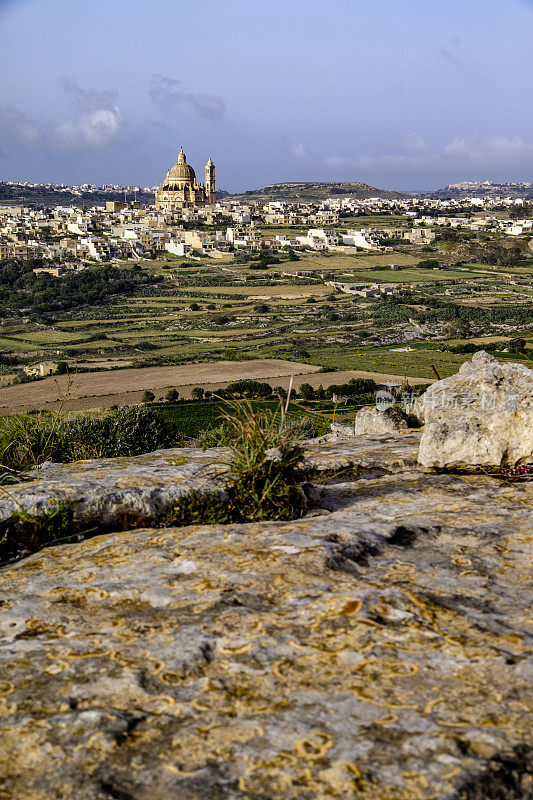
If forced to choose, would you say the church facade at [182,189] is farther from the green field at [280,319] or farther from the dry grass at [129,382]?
the dry grass at [129,382]

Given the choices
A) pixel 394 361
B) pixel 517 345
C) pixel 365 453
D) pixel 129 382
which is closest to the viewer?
pixel 365 453

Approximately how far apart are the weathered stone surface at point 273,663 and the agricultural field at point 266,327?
1598 inches

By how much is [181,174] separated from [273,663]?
18279 centimetres

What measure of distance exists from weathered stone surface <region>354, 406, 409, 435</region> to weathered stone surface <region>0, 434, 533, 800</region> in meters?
3.72

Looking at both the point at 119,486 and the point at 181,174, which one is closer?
the point at 119,486

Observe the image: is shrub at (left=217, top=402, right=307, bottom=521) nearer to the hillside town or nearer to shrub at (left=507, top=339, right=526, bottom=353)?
shrub at (left=507, top=339, right=526, bottom=353)

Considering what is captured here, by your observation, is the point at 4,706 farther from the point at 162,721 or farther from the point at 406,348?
the point at 406,348

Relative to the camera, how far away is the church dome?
17512 centimetres

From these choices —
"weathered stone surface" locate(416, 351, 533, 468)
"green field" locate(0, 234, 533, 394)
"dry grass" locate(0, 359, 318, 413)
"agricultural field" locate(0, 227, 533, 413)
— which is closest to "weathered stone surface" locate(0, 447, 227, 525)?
"weathered stone surface" locate(416, 351, 533, 468)

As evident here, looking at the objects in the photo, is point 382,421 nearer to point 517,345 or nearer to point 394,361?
point 394,361

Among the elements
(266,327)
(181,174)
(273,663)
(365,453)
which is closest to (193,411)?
(365,453)

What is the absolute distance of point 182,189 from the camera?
177875 millimetres

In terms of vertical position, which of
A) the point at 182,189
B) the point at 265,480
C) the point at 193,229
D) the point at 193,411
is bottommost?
the point at 193,411

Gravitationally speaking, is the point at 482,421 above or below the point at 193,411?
above
